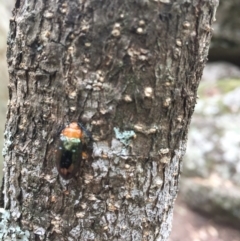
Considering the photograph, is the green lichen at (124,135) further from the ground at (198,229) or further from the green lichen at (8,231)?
the ground at (198,229)

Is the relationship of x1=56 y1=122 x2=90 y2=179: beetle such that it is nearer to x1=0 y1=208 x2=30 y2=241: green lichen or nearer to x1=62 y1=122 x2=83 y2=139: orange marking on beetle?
x1=62 y1=122 x2=83 y2=139: orange marking on beetle

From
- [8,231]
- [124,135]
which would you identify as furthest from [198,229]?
[124,135]

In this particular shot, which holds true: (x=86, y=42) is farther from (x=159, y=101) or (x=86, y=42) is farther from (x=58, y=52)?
(x=159, y=101)

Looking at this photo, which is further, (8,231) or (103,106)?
A: (8,231)

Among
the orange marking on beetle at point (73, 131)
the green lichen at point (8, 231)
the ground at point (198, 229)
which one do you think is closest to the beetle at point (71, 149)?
the orange marking on beetle at point (73, 131)

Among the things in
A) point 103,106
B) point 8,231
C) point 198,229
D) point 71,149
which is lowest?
point 198,229

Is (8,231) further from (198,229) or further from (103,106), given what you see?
(198,229)

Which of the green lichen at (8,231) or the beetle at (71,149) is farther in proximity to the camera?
the green lichen at (8,231)
